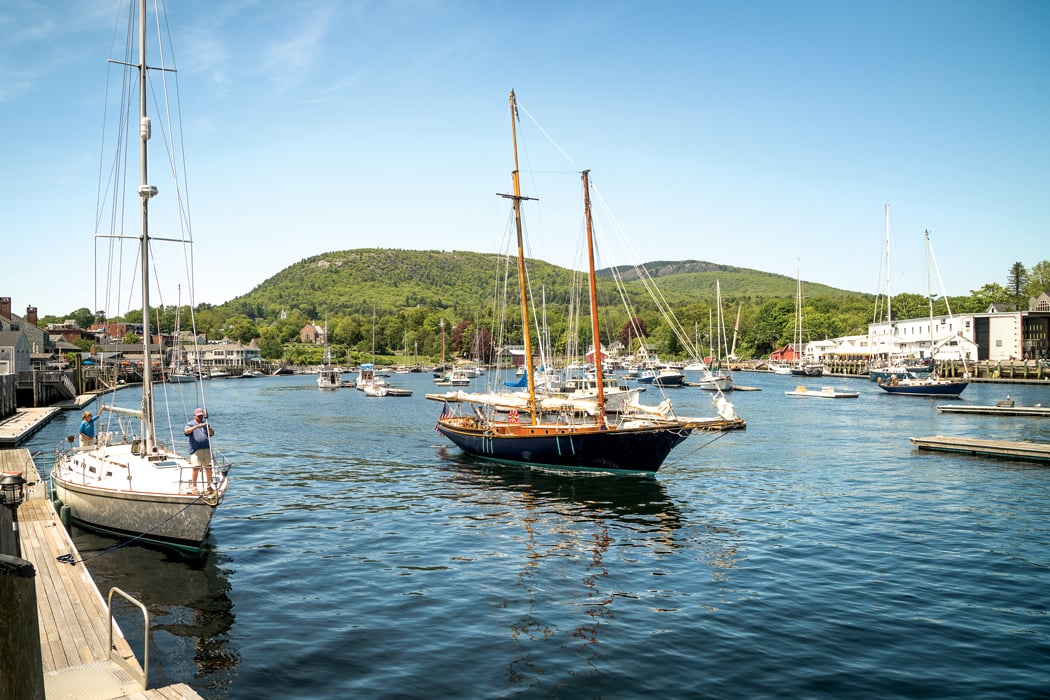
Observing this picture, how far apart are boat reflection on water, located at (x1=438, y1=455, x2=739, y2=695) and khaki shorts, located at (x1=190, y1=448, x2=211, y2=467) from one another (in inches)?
364

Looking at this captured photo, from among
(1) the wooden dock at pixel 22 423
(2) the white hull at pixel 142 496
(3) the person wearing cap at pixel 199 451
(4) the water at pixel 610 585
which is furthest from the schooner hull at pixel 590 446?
(1) the wooden dock at pixel 22 423

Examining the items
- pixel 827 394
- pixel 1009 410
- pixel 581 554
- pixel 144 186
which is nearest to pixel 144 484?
pixel 144 186

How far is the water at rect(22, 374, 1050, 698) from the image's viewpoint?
46.1 feet

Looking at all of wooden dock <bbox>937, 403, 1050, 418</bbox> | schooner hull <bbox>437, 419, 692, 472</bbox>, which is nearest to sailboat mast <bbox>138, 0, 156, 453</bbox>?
schooner hull <bbox>437, 419, 692, 472</bbox>

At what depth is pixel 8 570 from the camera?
730 centimetres

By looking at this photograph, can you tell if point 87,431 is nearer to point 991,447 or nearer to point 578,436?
point 578,436

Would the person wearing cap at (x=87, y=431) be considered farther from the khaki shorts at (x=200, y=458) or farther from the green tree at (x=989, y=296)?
the green tree at (x=989, y=296)

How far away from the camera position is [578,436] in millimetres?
34844

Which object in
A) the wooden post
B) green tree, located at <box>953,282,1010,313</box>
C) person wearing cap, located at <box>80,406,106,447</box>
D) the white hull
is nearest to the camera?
the wooden post

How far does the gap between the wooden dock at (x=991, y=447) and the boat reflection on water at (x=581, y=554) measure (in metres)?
21.1

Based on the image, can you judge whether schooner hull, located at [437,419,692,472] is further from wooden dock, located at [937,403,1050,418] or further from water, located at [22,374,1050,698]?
wooden dock, located at [937,403,1050,418]

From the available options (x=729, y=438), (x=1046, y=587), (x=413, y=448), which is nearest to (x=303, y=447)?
(x=413, y=448)

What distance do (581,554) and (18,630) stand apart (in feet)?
55.3

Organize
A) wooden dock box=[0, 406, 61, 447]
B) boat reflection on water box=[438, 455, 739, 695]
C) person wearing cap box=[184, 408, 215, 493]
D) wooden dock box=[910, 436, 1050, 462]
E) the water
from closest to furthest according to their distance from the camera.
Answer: the water, boat reflection on water box=[438, 455, 739, 695], person wearing cap box=[184, 408, 215, 493], wooden dock box=[910, 436, 1050, 462], wooden dock box=[0, 406, 61, 447]
